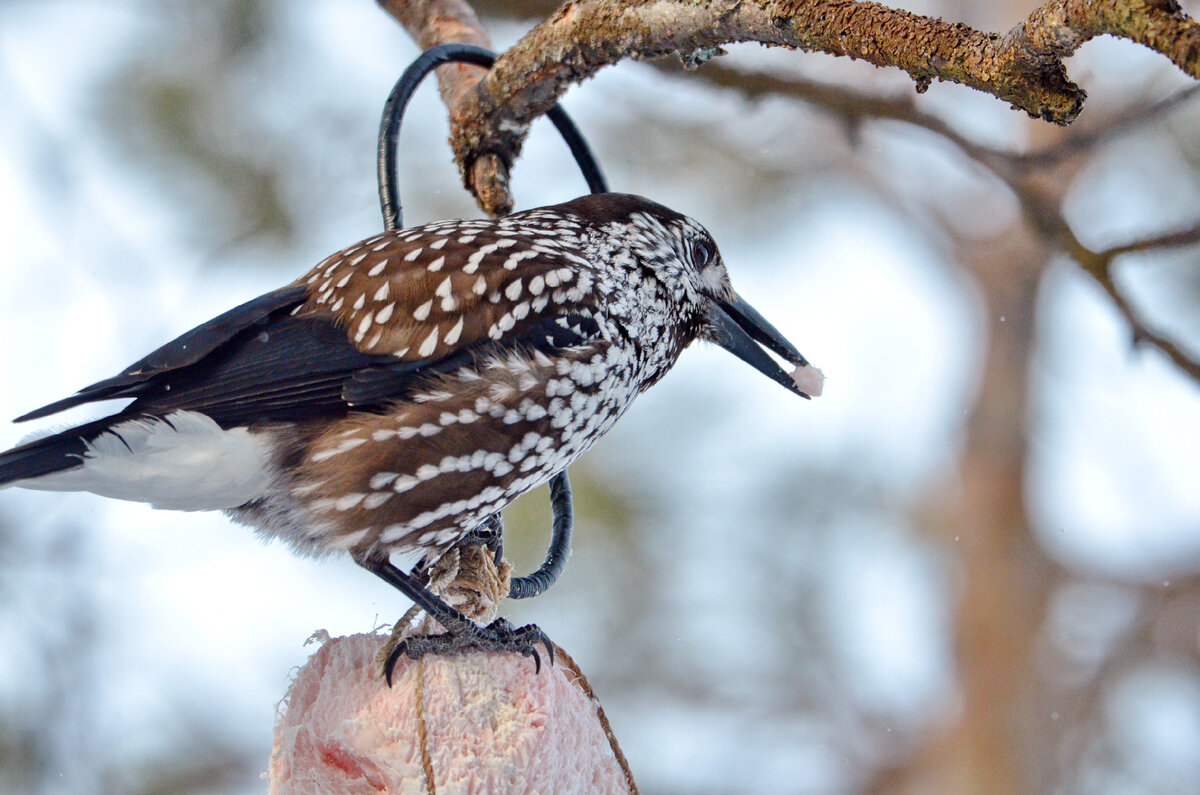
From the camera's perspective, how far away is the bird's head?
1.72 m

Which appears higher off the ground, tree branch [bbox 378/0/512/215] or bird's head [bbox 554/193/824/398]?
tree branch [bbox 378/0/512/215]

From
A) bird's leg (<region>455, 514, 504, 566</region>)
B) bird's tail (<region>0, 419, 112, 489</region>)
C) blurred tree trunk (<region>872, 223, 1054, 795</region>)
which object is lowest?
blurred tree trunk (<region>872, 223, 1054, 795</region>)

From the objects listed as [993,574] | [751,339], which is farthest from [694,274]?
[993,574]

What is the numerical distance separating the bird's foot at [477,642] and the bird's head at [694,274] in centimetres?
60

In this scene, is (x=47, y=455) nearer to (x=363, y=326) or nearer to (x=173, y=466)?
(x=173, y=466)

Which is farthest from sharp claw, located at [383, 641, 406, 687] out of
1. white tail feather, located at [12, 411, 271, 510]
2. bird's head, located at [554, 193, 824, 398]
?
bird's head, located at [554, 193, 824, 398]

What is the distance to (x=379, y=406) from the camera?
1.46 m

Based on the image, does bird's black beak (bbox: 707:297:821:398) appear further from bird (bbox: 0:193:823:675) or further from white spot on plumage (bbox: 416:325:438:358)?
white spot on plumage (bbox: 416:325:438:358)

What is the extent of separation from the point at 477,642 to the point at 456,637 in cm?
3

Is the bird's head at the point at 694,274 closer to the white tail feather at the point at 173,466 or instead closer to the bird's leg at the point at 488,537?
the bird's leg at the point at 488,537

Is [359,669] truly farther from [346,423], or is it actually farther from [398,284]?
[398,284]

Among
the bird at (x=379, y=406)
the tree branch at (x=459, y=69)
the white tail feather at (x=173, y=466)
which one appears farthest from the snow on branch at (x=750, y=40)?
the white tail feather at (x=173, y=466)

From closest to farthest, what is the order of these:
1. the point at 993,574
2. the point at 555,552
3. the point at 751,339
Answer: the point at 555,552 → the point at 751,339 → the point at 993,574

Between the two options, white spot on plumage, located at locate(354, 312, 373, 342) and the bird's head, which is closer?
white spot on plumage, located at locate(354, 312, 373, 342)
